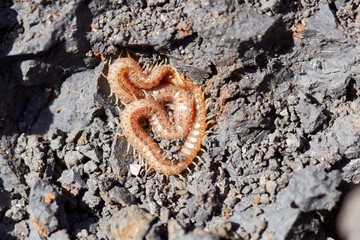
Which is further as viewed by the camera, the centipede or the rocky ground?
the centipede

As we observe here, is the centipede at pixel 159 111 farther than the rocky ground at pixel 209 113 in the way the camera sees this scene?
Yes

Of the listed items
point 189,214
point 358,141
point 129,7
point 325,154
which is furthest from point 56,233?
point 358,141

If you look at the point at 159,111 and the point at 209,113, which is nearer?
the point at 209,113

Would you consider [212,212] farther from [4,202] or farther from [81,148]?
[4,202]
